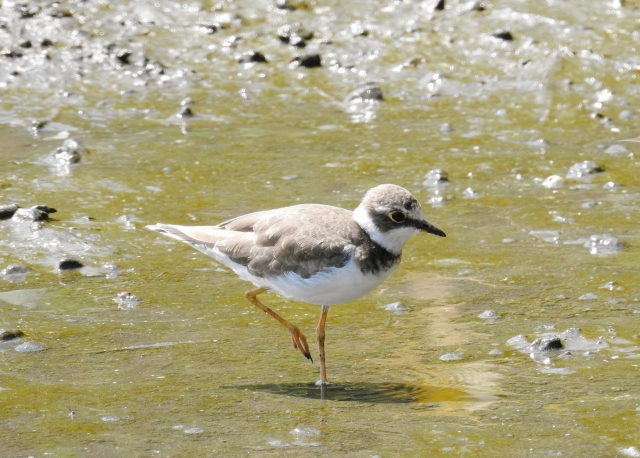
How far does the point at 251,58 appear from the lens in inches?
469

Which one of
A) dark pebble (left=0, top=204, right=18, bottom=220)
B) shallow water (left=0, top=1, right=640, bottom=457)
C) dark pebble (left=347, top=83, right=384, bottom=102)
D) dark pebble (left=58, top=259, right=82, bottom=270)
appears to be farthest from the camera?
dark pebble (left=347, top=83, right=384, bottom=102)

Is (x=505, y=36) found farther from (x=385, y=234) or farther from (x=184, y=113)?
(x=385, y=234)

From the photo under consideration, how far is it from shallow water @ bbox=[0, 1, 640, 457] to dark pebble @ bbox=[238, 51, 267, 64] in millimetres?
112

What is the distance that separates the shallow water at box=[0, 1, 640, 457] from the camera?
548 centimetres

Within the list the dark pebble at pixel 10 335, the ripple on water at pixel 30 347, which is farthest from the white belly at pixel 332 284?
the dark pebble at pixel 10 335

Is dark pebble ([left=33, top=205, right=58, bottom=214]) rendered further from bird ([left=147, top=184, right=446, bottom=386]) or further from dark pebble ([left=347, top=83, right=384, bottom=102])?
dark pebble ([left=347, top=83, right=384, bottom=102])

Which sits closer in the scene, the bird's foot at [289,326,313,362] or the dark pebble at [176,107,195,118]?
the bird's foot at [289,326,313,362]

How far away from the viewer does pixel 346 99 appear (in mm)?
11250

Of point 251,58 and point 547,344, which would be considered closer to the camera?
point 547,344

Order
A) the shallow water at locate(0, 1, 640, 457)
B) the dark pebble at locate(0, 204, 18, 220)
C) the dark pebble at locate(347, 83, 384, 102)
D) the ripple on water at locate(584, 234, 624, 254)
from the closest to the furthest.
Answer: the shallow water at locate(0, 1, 640, 457), the ripple on water at locate(584, 234, 624, 254), the dark pebble at locate(0, 204, 18, 220), the dark pebble at locate(347, 83, 384, 102)

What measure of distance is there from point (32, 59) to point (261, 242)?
6.33 m

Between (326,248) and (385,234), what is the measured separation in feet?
1.10

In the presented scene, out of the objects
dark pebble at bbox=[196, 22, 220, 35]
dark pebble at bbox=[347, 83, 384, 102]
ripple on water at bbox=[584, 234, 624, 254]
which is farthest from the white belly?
dark pebble at bbox=[196, 22, 220, 35]

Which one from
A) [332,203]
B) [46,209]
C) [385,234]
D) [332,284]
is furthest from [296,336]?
[46,209]
